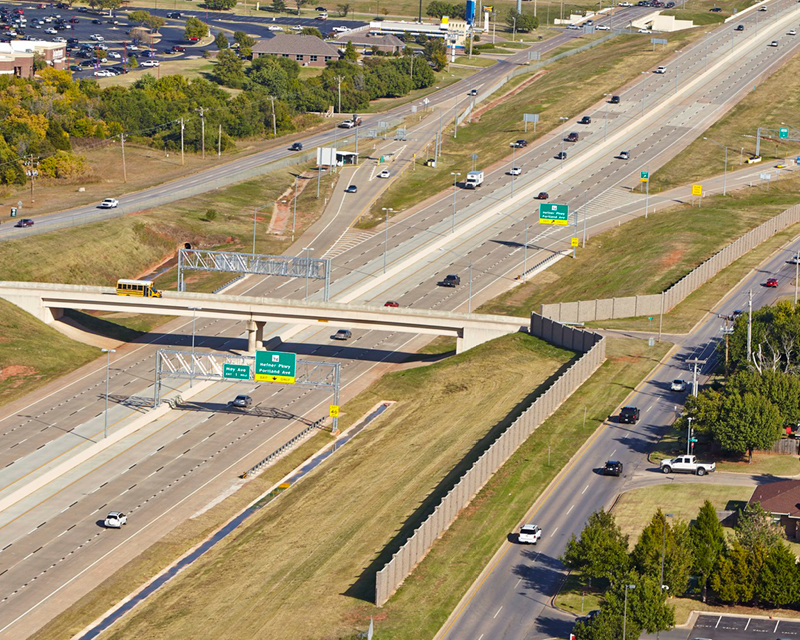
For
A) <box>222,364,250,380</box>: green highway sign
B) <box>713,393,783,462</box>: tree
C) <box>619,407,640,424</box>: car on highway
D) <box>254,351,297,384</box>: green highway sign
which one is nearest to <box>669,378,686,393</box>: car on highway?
<box>619,407,640,424</box>: car on highway

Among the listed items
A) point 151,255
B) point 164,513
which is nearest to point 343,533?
point 164,513

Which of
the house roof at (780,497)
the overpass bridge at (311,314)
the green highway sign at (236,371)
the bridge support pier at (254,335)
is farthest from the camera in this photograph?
the bridge support pier at (254,335)

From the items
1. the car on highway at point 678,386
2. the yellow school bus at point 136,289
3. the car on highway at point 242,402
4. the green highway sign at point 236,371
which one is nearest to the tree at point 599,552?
the car on highway at point 678,386

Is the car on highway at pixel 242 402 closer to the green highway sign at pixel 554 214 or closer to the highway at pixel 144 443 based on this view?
the highway at pixel 144 443

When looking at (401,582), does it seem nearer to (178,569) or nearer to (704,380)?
(178,569)

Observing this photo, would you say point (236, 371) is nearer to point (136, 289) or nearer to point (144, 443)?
point (144, 443)

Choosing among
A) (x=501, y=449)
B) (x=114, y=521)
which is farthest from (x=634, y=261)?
(x=114, y=521)
